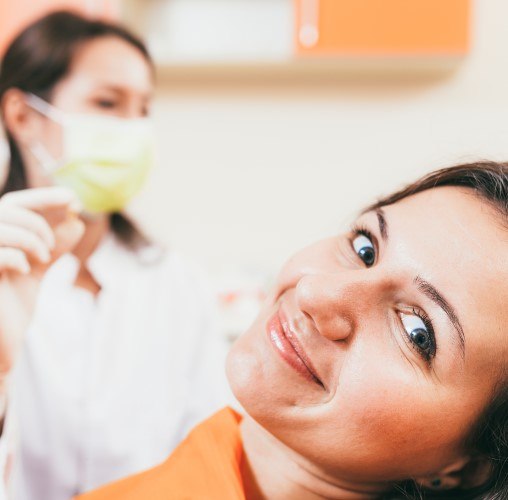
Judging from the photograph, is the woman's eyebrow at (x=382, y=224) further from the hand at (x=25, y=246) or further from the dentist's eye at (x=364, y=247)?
the hand at (x=25, y=246)

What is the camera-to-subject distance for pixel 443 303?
3.00 feet

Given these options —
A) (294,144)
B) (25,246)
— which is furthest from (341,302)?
(294,144)

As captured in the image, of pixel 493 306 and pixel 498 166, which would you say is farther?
pixel 498 166

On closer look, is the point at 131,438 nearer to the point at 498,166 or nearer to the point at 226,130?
the point at 498,166

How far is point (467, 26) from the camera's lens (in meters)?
2.34

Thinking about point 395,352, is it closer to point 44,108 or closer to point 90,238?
point 90,238

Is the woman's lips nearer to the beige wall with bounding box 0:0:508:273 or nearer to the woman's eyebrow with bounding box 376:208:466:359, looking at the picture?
the woman's eyebrow with bounding box 376:208:466:359

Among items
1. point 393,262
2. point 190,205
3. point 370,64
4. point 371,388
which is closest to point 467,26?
point 370,64

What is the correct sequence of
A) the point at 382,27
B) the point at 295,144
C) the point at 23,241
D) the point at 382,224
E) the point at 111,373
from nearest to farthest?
the point at 382,224 < the point at 23,241 < the point at 111,373 < the point at 382,27 < the point at 295,144

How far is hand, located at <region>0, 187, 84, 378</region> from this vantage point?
1.17m

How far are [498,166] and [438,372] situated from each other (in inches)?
16.7

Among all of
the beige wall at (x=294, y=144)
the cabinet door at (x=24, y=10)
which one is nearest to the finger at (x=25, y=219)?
the cabinet door at (x=24, y=10)

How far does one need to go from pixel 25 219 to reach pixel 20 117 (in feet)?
2.70

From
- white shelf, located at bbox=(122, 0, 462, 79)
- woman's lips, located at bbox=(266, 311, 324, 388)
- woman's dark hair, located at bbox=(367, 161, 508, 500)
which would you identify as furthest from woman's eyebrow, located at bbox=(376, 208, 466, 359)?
white shelf, located at bbox=(122, 0, 462, 79)
